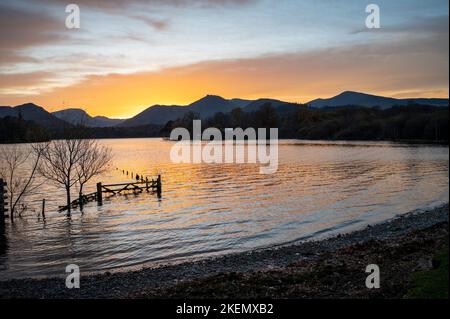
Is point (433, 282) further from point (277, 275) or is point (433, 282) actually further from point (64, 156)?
point (64, 156)

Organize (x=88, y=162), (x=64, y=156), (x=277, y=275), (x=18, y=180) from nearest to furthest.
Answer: (x=277, y=275)
(x=64, y=156)
(x=88, y=162)
(x=18, y=180)

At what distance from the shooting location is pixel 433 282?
11.0 m

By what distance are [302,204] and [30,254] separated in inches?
930

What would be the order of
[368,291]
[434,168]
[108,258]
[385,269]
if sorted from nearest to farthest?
[368,291], [385,269], [108,258], [434,168]

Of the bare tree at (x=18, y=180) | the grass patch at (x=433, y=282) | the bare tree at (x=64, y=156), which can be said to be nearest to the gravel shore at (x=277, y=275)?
the grass patch at (x=433, y=282)

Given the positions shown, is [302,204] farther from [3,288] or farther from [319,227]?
[3,288]

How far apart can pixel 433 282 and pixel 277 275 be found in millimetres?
5713

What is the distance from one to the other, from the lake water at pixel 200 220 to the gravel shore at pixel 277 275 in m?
2.66

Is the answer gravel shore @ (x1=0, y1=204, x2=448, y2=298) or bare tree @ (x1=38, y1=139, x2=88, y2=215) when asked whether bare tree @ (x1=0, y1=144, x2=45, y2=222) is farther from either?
gravel shore @ (x1=0, y1=204, x2=448, y2=298)

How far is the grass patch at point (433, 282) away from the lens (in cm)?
1022

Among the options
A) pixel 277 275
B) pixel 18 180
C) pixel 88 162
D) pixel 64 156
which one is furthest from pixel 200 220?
pixel 18 180

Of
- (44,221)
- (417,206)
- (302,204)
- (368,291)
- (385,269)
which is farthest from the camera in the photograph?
(302,204)

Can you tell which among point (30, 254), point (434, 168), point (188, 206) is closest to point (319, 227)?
point (188, 206)

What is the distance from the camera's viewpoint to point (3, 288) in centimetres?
1595
